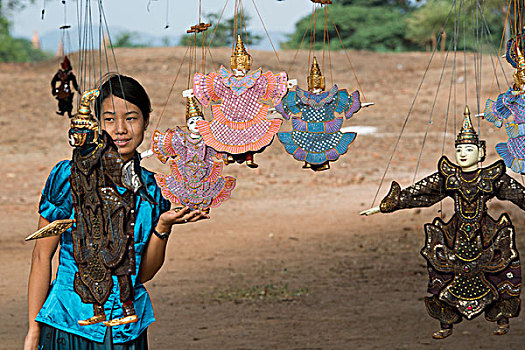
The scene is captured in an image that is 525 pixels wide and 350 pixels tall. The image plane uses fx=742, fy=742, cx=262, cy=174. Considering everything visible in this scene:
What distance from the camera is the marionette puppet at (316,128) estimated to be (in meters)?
3.12

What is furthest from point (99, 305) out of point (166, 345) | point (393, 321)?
point (393, 321)

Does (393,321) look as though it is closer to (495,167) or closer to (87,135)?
(495,167)

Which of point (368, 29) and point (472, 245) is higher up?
point (368, 29)

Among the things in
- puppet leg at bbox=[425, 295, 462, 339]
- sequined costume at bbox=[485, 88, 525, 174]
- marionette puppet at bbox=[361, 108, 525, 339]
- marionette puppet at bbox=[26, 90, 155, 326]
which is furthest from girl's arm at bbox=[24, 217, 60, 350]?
sequined costume at bbox=[485, 88, 525, 174]

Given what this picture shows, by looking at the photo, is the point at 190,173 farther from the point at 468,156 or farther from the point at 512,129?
the point at 512,129

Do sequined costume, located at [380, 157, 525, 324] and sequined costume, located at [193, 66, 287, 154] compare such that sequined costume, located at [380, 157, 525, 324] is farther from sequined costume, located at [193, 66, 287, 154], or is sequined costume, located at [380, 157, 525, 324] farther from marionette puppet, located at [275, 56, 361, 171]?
sequined costume, located at [193, 66, 287, 154]

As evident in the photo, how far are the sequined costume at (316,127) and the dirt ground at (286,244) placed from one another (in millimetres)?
2045

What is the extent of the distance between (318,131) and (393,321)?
3.63m

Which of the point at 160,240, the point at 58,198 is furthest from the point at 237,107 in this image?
the point at 58,198

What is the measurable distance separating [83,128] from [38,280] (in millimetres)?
626

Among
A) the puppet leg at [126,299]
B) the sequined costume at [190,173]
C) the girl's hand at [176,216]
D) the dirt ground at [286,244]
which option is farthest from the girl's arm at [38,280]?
the dirt ground at [286,244]

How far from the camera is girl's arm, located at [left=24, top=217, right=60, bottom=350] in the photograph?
9.25 feet

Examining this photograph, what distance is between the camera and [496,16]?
2466 centimetres

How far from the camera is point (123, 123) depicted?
9.46 feet
